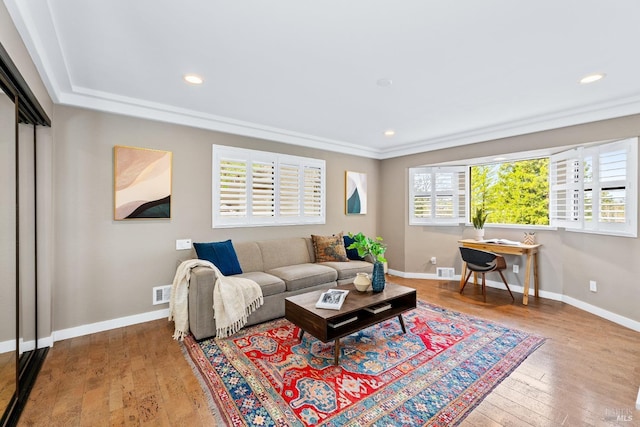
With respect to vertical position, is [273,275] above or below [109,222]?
below

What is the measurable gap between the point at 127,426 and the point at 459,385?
2227 millimetres

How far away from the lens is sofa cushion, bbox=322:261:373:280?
13.4 ft

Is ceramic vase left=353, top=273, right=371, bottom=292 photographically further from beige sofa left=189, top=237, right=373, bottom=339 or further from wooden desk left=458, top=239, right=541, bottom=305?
wooden desk left=458, top=239, right=541, bottom=305

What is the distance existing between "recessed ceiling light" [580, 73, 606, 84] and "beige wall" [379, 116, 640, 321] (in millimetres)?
1055

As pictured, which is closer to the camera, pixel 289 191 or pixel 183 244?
pixel 183 244

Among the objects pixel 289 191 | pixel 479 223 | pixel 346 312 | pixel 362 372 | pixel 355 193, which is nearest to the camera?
pixel 362 372

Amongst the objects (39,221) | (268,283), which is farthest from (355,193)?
(39,221)

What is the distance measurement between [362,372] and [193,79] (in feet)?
9.61

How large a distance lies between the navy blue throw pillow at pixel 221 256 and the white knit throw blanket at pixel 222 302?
34cm

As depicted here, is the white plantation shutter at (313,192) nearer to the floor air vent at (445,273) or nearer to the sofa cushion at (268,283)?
the sofa cushion at (268,283)

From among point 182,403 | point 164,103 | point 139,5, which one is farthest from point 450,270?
point 139,5

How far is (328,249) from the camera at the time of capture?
14.7 feet

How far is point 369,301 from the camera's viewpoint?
9.18ft

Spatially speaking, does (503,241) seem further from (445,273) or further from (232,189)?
(232,189)
